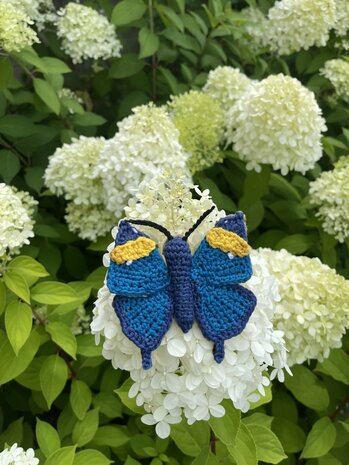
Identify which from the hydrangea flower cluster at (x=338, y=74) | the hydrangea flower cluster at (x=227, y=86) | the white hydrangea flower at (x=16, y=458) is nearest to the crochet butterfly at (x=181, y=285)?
the white hydrangea flower at (x=16, y=458)

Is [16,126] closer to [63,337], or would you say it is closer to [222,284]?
[63,337]

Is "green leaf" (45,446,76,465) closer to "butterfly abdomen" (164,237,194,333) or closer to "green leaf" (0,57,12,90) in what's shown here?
"butterfly abdomen" (164,237,194,333)

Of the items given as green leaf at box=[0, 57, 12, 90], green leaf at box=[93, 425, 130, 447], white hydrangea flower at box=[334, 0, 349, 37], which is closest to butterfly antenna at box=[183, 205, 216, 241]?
green leaf at box=[93, 425, 130, 447]

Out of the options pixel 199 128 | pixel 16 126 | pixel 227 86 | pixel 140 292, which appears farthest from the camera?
pixel 227 86

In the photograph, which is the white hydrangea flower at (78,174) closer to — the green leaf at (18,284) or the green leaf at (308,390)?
the green leaf at (18,284)

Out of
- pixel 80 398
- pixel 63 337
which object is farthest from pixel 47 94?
pixel 80 398

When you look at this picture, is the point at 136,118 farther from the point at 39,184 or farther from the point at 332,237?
the point at 332,237
